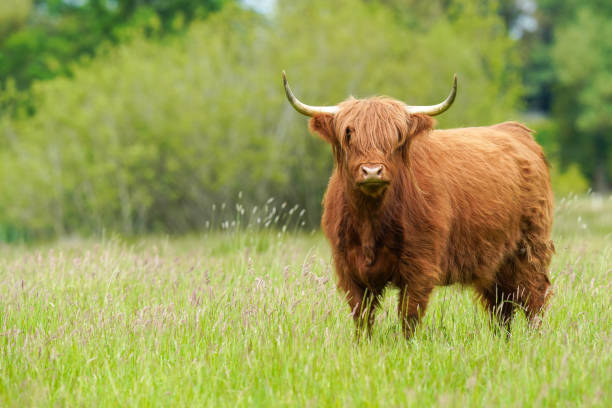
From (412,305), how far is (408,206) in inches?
22.9

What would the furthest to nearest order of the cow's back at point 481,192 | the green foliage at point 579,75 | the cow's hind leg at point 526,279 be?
the green foliage at point 579,75
the cow's hind leg at point 526,279
the cow's back at point 481,192

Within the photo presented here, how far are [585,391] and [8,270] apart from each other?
14.4 ft

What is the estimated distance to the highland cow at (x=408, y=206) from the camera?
422 centimetres

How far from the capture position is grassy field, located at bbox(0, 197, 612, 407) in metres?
3.14

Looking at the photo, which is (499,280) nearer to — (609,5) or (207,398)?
(207,398)

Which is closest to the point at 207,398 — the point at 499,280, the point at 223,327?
the point at 223,327

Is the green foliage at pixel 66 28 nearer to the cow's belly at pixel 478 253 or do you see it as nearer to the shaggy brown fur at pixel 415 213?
the shaggy brown fur at pixel 415 213

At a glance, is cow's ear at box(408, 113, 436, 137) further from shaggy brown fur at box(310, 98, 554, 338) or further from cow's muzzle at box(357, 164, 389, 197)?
cow's muzzle at box(357, 164, 389, 197)

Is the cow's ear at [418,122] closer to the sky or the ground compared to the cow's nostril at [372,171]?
closer to the sky

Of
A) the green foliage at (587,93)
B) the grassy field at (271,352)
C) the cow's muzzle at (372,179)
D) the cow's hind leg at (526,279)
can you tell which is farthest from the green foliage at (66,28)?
the cow's muzzle at (372,179)

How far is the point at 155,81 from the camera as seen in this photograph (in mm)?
16906

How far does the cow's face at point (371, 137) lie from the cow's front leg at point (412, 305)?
585 mm

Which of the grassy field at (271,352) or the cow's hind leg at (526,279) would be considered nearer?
the grassy field at (271,352)

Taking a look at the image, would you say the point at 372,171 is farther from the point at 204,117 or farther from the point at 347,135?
the point at 204,117
